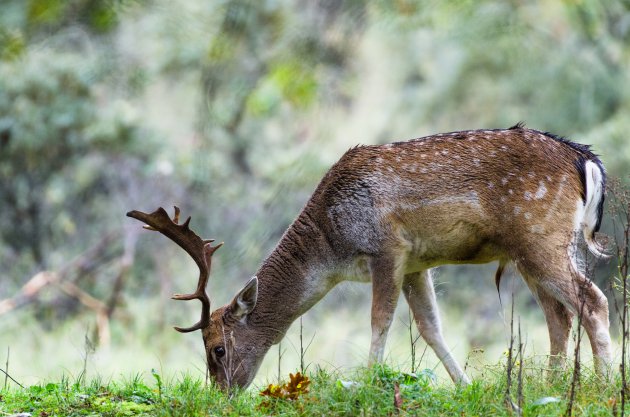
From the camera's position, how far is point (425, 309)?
7375 mm

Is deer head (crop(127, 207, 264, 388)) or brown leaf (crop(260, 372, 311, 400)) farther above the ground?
deer head (crop(127, 207, 264, 388))

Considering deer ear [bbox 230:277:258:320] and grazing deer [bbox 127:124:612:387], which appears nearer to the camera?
grazing deer [bbox 127:124:612:387]

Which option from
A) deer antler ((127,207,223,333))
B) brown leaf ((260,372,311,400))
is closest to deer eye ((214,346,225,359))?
deer antler ((127,207,223,333))

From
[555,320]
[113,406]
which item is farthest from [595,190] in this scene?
[113,406]

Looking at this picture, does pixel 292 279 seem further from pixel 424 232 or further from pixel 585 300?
pixel 585 300

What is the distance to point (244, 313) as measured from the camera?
23.8 feet

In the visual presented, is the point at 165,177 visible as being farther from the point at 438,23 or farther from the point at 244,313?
the point at 244,313

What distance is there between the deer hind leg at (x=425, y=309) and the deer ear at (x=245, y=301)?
117cm

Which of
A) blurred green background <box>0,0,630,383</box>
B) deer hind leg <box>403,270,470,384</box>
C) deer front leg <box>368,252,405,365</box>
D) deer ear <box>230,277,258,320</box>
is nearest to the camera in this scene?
deer front leg <box>368,252,405,365</box>

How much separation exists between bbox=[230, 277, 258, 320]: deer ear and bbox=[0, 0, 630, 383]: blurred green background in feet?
22.9

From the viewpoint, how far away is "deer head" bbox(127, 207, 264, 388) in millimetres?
6980

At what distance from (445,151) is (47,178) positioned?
12.7m

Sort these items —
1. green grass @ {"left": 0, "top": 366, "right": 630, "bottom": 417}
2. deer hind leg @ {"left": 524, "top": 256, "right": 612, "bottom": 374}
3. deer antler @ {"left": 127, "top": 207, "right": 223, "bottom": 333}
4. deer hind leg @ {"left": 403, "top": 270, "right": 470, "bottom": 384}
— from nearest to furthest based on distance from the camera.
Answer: green grass @ {"left": 0, "top": 366, "right": 630, "bottom": 417}
deer hind leg @ {"left": 524, "top": 256, "right": 612, "bottom": 374}
deer antler @ {"left": 127, "top": 207, "right": 223, "bottom": 333}
deer hind leg @ {"left": 403, "top": 270, "right": 470, "bottom": 384}

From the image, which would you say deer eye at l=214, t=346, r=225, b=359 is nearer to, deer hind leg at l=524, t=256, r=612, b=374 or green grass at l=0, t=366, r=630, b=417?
green grass at l=0, t=366, r=630, b=417
